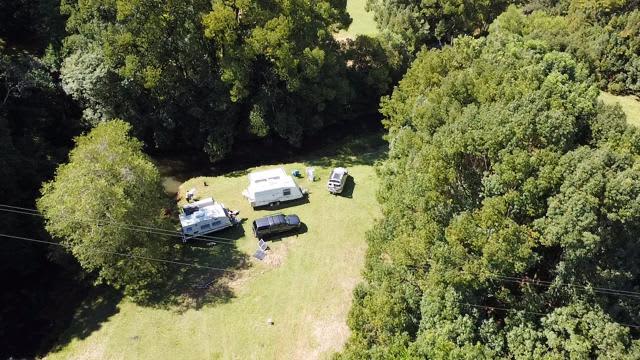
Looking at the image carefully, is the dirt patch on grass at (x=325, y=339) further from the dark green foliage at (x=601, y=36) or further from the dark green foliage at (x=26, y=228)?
the dark green foliage at (x=601, y=36)

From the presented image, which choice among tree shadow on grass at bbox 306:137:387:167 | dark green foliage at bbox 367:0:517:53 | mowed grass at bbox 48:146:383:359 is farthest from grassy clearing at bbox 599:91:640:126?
mowed grass at bbox 48:146:383:359

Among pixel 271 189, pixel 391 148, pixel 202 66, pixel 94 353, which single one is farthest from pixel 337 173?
pixel 94 353

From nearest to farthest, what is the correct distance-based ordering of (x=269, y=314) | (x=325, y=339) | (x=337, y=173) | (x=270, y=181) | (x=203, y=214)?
(x=325, y=339) → (x=269, y=314) → (x=203, y=214) → (x=270, y=181) → (x=337, y=173)

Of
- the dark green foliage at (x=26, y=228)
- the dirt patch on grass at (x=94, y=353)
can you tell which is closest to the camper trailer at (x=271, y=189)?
the dark green foliage at (x=26, y=228)

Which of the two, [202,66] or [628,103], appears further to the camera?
[628,103]

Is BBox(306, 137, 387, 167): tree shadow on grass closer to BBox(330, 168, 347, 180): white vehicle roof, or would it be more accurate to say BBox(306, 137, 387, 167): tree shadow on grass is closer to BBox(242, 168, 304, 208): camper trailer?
BBox(330, 168, 347, 180): white vehicle roof

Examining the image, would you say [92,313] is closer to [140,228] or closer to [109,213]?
[140,228]

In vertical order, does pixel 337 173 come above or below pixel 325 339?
above
